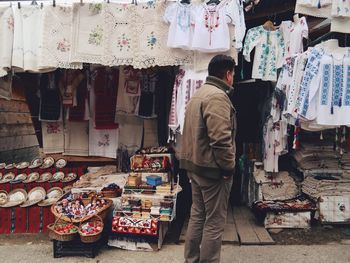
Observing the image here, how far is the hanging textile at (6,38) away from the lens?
203 inches

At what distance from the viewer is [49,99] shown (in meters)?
6.72

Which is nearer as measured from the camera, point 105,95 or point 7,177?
point 7,177

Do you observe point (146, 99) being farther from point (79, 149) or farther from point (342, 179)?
point (342, 179)

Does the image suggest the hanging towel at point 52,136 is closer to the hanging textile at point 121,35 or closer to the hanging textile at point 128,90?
the hanging textile at point 128,90

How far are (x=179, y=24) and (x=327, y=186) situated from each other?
3229 mm

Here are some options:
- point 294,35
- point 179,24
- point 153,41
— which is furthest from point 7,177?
point 294,35

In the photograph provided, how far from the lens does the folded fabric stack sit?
581 centimetres

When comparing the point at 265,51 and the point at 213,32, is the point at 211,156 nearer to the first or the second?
the point at 213,32

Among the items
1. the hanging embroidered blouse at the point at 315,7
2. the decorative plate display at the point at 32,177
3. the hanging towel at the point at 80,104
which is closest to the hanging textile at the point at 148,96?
the hanging towel at the point at 80,104

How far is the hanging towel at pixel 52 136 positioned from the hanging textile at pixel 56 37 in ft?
6.58

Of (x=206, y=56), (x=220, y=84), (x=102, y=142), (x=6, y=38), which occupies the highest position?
(x=6, y=38)

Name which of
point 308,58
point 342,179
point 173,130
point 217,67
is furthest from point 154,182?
point 342,179

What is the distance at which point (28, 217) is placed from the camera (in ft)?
18.2

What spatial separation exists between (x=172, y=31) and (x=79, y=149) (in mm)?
3064
